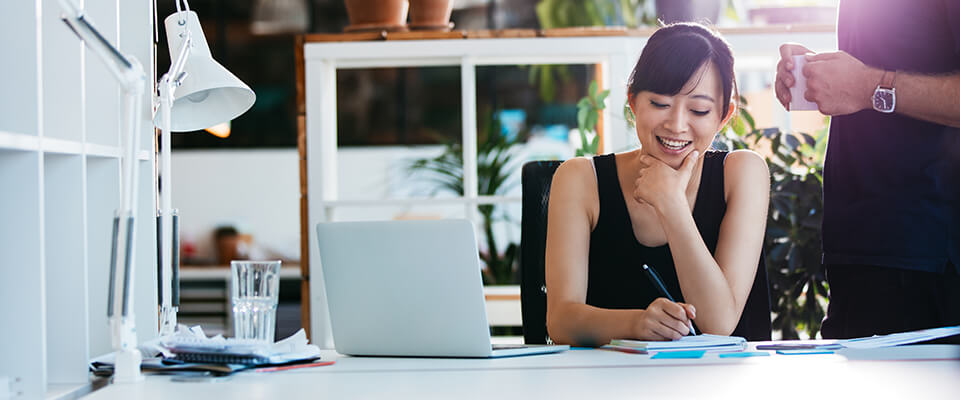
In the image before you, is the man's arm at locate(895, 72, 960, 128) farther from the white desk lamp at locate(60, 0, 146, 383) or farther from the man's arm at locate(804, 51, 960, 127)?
the white desk lamp at locate(60, 0, 146, 383)

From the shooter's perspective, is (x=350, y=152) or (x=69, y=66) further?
(x=350, y=152)

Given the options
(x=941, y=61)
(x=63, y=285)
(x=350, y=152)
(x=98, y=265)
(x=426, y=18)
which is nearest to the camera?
(x=63, y=285)

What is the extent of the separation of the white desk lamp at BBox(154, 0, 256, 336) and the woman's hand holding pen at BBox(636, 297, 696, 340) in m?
0.85

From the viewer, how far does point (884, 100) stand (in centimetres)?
178

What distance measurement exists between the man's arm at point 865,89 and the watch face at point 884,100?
0.03 feet

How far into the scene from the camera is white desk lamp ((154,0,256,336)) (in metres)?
1.62

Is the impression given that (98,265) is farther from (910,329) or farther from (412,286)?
(910,329)

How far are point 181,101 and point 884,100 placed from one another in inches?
55.9

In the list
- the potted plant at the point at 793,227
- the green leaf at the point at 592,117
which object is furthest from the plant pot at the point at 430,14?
the potted plant at the point at 793,227

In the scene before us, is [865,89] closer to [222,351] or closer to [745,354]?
[745,354]

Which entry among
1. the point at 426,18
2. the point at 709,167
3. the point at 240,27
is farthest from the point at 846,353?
the point at 240,27

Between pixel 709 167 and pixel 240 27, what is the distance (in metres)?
5.06

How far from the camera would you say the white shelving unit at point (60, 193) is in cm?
126

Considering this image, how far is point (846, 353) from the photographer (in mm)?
1505
